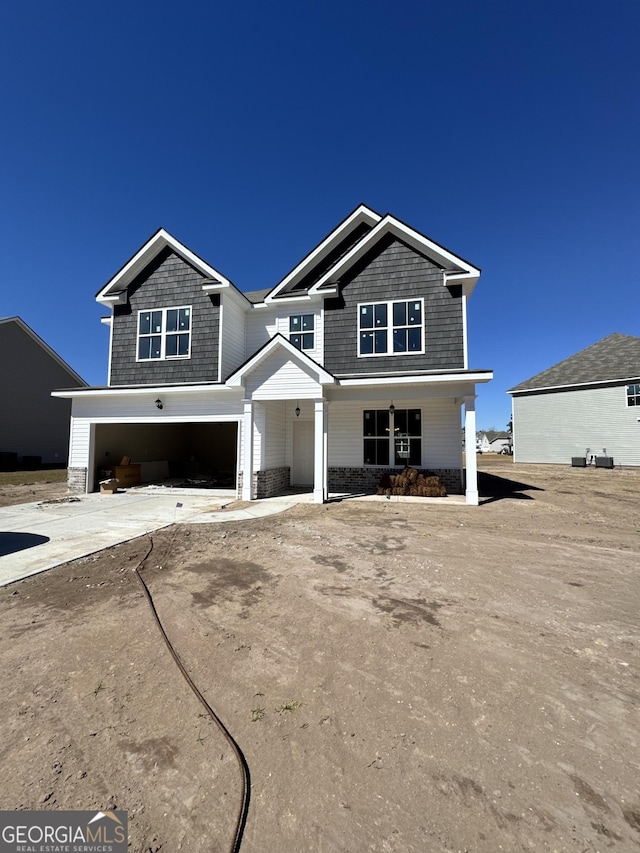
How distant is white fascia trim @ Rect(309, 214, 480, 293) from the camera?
11289 mm

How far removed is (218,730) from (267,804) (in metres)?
0.62

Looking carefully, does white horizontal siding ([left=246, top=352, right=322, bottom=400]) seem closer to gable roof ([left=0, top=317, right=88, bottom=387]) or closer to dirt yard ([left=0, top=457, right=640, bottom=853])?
dirt yard ([left=0, top=457, right=640, bottom=853])

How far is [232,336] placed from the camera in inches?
530

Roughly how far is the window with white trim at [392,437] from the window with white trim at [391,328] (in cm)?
217

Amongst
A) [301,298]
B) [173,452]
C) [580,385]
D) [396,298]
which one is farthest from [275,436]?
[580,385]

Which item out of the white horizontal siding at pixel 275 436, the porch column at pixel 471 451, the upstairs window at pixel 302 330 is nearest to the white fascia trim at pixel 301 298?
the upstairs window at pixel 302 330

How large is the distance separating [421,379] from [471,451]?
2515mm

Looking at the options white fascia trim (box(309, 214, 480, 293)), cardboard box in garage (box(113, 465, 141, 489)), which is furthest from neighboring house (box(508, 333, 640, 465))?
cardboard box in garage (box(113, 465, 141, 489))

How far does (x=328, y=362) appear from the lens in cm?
1255

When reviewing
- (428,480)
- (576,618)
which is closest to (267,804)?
(576,618)

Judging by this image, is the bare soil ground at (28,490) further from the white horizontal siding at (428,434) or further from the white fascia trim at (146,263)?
the white horizontal siding at (428,434)

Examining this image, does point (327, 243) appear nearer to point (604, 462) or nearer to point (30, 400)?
point (604, 462)

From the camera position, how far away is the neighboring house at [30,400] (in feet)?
74.9

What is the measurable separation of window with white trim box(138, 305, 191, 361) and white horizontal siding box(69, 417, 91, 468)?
3050 millimetres
